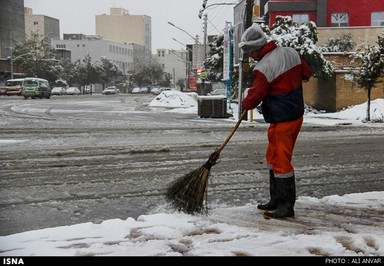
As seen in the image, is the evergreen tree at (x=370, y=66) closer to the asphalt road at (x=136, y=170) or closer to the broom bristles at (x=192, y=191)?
the asphalt road at (x=136, y=170)

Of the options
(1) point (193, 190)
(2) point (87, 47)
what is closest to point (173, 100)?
(1) point (193, 190)

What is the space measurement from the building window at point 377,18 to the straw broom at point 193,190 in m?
34.5

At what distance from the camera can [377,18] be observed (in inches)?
1409

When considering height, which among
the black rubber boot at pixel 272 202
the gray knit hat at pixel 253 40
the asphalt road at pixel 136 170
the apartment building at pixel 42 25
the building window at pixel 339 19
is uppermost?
the apartment building at pixel 42 25

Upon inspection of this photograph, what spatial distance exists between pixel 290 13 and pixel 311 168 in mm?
30142

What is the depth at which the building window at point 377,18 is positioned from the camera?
117ft

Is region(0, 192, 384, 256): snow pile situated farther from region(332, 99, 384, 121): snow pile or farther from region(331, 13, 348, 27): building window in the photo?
region(331, 13, 348, 27): building window

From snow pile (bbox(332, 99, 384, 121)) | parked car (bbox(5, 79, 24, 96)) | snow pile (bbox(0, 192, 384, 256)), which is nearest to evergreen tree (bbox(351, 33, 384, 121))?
snow pile (bbox(332, 99, 384, 121))

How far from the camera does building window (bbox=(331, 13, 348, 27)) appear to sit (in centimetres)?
3616

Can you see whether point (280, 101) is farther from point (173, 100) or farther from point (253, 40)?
point (173, 100)

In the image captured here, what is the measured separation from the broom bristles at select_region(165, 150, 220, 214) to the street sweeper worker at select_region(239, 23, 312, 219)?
0.66 metres

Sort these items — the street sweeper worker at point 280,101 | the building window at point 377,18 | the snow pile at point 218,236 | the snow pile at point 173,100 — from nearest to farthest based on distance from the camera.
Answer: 1. the snow pile at point 218,236
2. the street sweeper worker at point 280,101
3. the snow pile at point 173,100
4. the building window at point 377,18

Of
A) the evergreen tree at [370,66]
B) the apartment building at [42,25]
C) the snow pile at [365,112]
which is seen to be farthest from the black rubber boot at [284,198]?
the apartment building at [42,25]

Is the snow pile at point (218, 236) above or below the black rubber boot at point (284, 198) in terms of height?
below
